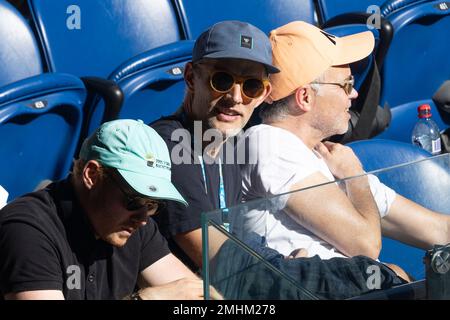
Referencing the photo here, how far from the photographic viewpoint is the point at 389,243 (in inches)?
108

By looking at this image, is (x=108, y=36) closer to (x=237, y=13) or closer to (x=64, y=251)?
(x=237, y=13)

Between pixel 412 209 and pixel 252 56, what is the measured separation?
66 cm

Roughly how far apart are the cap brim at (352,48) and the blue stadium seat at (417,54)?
108 cm

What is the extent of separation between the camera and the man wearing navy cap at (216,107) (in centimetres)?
309

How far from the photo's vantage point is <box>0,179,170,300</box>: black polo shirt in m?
2.48

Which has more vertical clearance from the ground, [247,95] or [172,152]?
[247,95]

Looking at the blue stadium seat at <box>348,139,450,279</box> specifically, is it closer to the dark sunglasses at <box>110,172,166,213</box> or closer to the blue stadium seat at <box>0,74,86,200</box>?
the dark sunglasses at <box>110,172,166,213</box>

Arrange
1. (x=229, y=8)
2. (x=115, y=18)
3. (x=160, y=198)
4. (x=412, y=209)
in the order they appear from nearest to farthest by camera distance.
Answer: (x=160, y=198) → (x=412, y=209) → (x=115, y=18) → (x=229, y=8)

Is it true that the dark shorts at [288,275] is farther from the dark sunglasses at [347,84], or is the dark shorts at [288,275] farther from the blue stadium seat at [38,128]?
the blue stadium seat at [38,128]

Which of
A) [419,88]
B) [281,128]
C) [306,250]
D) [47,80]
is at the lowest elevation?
[306,250]

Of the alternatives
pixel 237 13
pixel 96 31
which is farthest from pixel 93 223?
pixel 237 13

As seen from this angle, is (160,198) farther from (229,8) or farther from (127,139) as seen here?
(229,8)

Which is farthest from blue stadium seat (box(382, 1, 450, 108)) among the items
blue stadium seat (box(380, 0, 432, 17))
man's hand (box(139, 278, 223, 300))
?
man's hand (box(139, 278, 223, 300))
